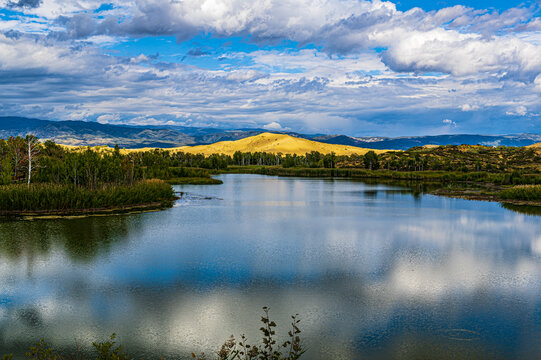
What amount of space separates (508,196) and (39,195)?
58.4 meters

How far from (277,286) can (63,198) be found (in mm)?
29710

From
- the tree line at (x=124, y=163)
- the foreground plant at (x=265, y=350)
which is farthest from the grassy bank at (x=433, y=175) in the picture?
the foreground plant at (x=265, y=350)

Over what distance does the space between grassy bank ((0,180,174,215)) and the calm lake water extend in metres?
4.98

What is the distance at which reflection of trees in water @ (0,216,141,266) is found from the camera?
24691 mm

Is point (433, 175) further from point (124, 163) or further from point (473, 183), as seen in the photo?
point (124, 163)

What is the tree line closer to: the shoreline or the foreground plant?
the shoreline

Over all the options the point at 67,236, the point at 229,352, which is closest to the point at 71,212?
the point at 67,236

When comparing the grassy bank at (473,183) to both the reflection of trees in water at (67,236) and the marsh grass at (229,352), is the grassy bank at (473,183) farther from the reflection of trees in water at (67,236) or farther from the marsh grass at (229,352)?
the marsh grass at (229,352)

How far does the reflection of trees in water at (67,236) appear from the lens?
24691mm

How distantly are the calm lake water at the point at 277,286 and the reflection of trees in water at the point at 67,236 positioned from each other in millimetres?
84

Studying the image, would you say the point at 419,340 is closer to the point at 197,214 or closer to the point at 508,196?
the point at 197,214

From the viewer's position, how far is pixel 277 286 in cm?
1853

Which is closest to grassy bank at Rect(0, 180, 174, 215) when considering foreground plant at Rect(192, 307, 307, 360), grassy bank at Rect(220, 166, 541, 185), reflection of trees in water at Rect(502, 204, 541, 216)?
foreground plant at Rect(192, 307, 307, 360)

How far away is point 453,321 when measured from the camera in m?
14.9
